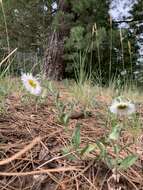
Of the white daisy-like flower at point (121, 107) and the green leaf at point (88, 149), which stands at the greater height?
the white daisy-like flower at point (121, 107)

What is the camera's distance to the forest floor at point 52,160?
882 mm

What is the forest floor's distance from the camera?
882 mm

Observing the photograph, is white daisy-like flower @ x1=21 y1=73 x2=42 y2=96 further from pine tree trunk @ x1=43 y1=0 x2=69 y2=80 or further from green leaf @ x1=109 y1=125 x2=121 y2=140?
pine tree trunk @ x1=43 y1=0 x2=69 y2=80

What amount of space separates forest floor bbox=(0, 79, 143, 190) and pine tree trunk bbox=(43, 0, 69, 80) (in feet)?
14.3

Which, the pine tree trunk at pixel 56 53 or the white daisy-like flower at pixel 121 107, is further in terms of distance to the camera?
the pine tree trunk at pixel 56 53

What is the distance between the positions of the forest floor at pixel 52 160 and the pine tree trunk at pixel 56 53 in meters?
4.35

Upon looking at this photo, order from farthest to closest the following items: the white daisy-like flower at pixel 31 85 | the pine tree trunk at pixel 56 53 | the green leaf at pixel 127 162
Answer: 1. the pine tree trunk at pixel 56 53
2. the white daisy-like flower at pixel 31 85
3. the green leaf at pixel 127 162

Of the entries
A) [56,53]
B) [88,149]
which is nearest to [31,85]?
[88,149]

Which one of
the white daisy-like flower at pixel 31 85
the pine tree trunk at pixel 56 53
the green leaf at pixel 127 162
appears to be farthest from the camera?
the pine tree trunk at pixel 56 53

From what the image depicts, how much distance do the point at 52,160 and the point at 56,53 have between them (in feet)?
16.0

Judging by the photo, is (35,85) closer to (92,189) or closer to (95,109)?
(92,189)

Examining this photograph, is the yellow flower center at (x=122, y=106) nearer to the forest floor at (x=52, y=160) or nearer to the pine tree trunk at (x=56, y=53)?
the forest floor at (x=52, y=160)

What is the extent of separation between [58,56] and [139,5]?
1.57 meters

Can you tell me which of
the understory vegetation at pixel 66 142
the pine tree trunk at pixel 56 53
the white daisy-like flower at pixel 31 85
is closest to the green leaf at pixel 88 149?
the understory vegetation at pixel 66 142
